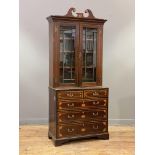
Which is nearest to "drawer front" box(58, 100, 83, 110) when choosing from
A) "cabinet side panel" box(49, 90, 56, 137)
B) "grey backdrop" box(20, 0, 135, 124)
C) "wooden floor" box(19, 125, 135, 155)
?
"cabinet side panel" box(49, 90, 56, 137)

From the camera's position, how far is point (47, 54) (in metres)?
4.88

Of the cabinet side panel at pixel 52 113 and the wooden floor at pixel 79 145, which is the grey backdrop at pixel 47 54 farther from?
the cabinet side panel at pixel 52 113

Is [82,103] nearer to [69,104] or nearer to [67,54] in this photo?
[69,104]

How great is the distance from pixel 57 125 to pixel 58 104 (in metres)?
0.32

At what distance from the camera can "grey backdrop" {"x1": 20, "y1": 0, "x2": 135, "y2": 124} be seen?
4.80 meters

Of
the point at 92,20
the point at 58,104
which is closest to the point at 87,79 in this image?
the point at 58,104

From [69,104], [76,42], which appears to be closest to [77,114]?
[69,104]

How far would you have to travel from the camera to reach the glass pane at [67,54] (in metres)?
3.89

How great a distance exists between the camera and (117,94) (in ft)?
16.5

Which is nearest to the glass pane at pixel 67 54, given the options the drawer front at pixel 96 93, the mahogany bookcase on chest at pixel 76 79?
the mahogany bookcase on chest at pixel 76 79

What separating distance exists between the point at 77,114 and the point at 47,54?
1570 millimetres

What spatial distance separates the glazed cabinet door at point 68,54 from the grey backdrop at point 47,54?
3.36ft
